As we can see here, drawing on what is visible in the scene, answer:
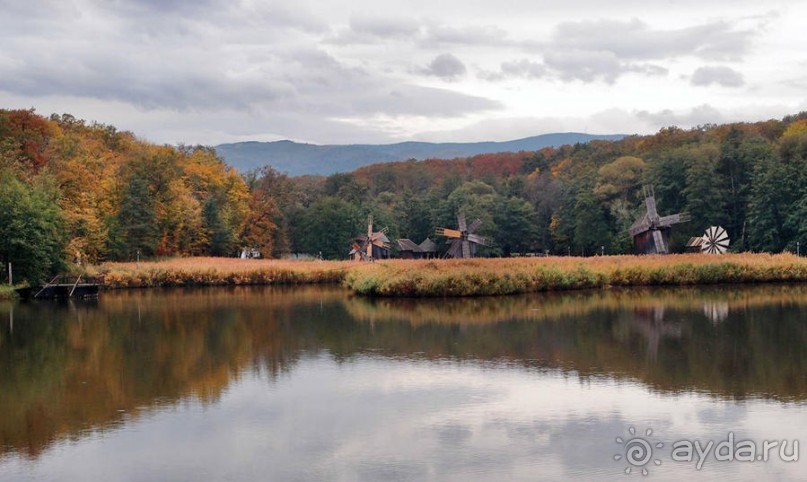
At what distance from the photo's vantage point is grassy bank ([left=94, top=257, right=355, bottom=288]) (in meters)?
43.3

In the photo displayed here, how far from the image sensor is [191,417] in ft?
43.8

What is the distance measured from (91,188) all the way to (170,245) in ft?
28.8

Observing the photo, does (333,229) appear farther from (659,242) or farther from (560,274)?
(560,274)

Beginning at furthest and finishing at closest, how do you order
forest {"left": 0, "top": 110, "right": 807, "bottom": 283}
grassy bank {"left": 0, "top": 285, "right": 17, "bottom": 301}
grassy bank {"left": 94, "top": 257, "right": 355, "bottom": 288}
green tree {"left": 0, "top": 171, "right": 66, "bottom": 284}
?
forest {"left": 0, "top": 110, "right": 807, "bottom": 283} → grassy bank {"left": 94, "top": 257, "right": 355, "bottom": 288} → green tree {"left": 0, "top": 171, "right": 66, "bottom": 284} → grassy bank {"left": 0, "top": 285, "right": 17, "bottom": 301}

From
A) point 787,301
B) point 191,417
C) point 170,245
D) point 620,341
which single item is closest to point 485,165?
point 170,245

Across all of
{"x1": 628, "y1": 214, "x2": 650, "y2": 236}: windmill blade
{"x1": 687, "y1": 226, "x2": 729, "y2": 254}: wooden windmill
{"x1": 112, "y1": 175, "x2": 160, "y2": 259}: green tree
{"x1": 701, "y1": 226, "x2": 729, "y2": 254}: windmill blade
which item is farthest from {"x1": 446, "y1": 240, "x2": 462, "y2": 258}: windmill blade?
{"x1": 112, "y1": 175, "x2": 160, "y2": 259}: green tree

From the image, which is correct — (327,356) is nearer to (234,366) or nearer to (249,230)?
(234,366)

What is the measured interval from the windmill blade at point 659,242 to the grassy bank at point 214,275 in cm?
1888

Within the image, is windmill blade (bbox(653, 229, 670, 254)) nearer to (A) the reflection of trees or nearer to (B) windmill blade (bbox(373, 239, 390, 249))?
(A) the reflection of trees

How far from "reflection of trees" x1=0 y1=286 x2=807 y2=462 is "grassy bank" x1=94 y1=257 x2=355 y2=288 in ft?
31.6

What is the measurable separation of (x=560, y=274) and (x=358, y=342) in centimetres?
1556

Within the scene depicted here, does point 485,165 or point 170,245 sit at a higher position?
point 485,165

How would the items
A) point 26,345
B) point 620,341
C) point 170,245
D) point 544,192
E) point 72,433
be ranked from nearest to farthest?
point 72,433, point 620,341, point 26,345, point 170,245, point 544,192

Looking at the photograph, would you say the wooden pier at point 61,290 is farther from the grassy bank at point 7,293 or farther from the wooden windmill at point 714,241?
the wooden windmill at point 714,241
